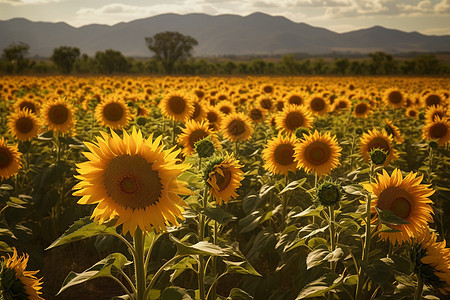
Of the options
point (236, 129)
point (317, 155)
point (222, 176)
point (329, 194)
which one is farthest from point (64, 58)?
point (329, 194)

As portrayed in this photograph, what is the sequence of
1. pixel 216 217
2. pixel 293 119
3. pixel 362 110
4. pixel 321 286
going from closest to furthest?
pixel 216 217 < pixel 321 286 < pixel 293 119 < pixel 362 110

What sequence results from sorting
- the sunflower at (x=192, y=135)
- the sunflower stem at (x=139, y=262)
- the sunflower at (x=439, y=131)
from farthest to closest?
the sunflower at (x=439, y=131) < the sunflower at (x=192, y=135) < the sunflower stem at (x=139, y=262)

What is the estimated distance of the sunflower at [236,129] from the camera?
618 cm

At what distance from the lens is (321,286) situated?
2.80 m

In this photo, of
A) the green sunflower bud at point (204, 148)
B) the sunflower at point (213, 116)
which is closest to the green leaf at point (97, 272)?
the green sunflower bud at point (204, 148)

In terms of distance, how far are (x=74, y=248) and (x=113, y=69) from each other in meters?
55.4

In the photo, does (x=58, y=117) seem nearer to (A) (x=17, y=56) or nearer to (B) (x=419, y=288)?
(B) (x=419, y=288)

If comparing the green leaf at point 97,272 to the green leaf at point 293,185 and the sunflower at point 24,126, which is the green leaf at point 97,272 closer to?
the green leaf at point 293,185

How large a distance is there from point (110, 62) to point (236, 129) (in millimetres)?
54544

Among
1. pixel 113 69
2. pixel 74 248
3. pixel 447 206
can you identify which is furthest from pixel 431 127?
pixel 113 69

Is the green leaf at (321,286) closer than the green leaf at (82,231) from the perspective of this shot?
No

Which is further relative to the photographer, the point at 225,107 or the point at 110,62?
the point at 110,62

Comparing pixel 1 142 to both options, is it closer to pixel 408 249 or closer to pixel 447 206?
pixel 408 249

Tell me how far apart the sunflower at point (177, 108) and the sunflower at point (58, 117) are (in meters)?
1.57
